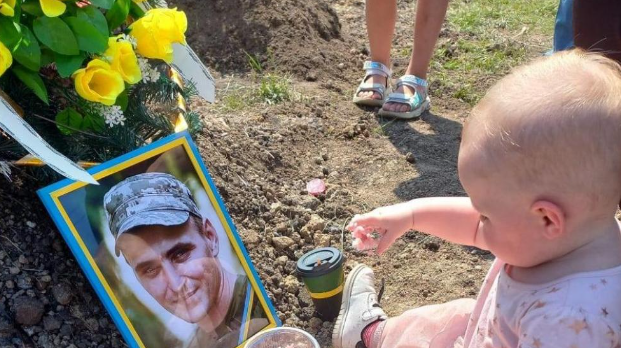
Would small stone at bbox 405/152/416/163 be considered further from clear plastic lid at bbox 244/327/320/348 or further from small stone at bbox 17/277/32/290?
small stone at bbox 17/277/32/290

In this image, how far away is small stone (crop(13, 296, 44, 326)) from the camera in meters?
1.83

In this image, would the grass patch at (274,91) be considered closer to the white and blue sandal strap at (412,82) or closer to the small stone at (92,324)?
the white and blue sandal strap at (412,82)

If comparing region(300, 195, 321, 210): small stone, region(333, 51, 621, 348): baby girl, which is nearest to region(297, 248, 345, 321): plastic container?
region(300, 195, 321, 210): small stone

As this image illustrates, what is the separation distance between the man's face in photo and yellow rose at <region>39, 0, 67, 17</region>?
543mm

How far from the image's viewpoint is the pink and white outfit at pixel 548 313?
1.42 m

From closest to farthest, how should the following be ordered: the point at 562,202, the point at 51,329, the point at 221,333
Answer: the point at 562,202
the point at 51,329
the point at 221,333

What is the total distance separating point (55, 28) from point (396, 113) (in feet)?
6.60

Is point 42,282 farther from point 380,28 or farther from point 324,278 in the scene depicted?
point 380,28

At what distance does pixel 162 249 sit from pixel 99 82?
0.44 metres

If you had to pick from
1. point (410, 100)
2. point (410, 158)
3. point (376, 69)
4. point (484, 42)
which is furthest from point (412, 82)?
point (484, 42)

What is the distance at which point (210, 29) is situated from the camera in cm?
420

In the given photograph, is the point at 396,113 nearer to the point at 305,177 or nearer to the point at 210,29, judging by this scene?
the point at 305,177

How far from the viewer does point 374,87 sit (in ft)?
11.8

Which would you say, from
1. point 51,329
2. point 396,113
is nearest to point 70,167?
point 51,329
